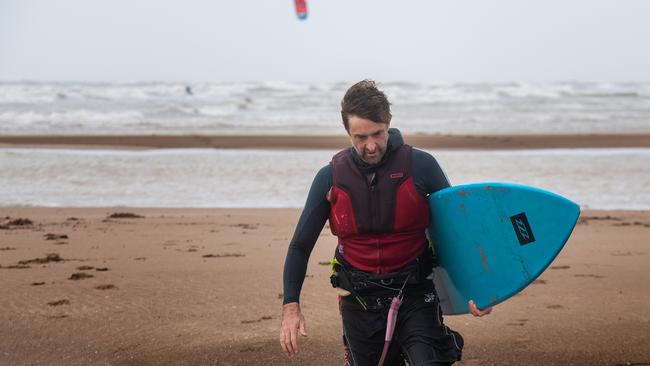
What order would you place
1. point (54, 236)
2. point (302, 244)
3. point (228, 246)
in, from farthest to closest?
point (54, 236)
point (228, 246)
point (302, 244)

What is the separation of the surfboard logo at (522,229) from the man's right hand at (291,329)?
94cm

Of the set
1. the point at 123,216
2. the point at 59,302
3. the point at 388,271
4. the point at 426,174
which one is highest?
the point at 426,174

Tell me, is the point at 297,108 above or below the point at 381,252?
below

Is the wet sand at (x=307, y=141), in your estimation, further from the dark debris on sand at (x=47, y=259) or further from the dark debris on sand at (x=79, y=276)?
the dark debris on sand at (x=79, y=276)

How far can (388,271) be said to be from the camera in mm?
3406

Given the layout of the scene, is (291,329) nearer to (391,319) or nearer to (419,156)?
(391,319)

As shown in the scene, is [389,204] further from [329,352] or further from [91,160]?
[91,160]

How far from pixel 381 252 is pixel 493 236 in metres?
0.55

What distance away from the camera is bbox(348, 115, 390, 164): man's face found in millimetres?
3227

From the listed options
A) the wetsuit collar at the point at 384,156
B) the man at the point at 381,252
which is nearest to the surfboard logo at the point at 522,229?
the man at the point at 381,252

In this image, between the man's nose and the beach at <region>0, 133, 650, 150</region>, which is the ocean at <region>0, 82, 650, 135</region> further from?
the man's nose

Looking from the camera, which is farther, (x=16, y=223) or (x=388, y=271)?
(x=16, y=223)

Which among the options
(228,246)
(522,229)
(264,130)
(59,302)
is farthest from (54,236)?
(264,130)

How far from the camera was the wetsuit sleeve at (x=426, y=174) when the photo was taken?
3.42 m
